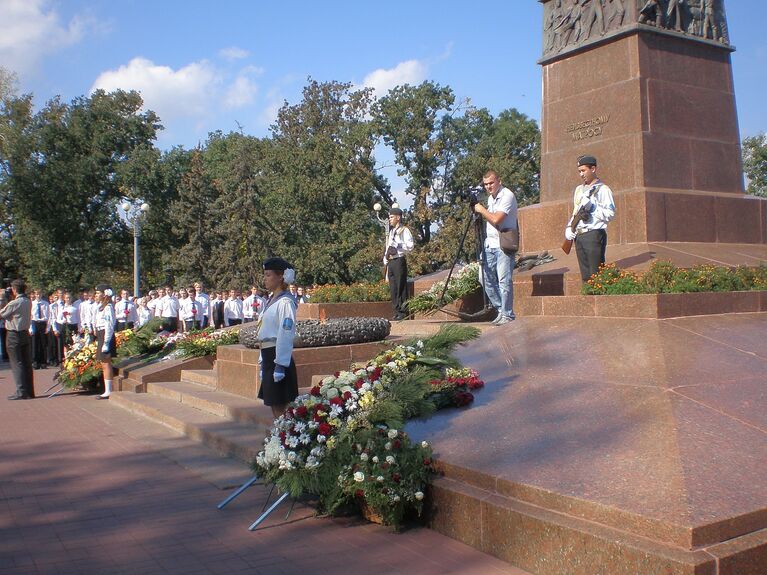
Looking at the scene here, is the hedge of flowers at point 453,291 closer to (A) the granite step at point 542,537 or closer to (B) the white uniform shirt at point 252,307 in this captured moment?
(A) the granite step at point 542,537

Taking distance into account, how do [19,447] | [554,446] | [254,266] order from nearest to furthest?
[554,446] → [19,447] → [254,266]

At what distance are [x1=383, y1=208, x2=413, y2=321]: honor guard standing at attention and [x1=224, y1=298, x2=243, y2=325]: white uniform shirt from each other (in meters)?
13.6

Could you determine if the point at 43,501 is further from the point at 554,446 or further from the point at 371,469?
the point at 554,446

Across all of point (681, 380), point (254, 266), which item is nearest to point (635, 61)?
point (681, 380)

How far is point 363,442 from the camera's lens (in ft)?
17.4

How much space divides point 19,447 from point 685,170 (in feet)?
32.1

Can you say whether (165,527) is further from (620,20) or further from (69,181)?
(69,181)

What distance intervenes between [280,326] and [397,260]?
5549 millimetres

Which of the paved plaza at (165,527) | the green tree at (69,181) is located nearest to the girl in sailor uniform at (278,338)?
the paved plaza at (165,527)

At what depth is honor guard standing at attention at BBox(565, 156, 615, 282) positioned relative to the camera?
9.03 m

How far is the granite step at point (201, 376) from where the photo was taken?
36.6 feet

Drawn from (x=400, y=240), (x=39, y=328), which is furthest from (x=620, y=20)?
(x=39, y=328)

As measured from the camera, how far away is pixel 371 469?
5.09m

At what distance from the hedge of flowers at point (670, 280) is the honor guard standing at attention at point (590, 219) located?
54cm
